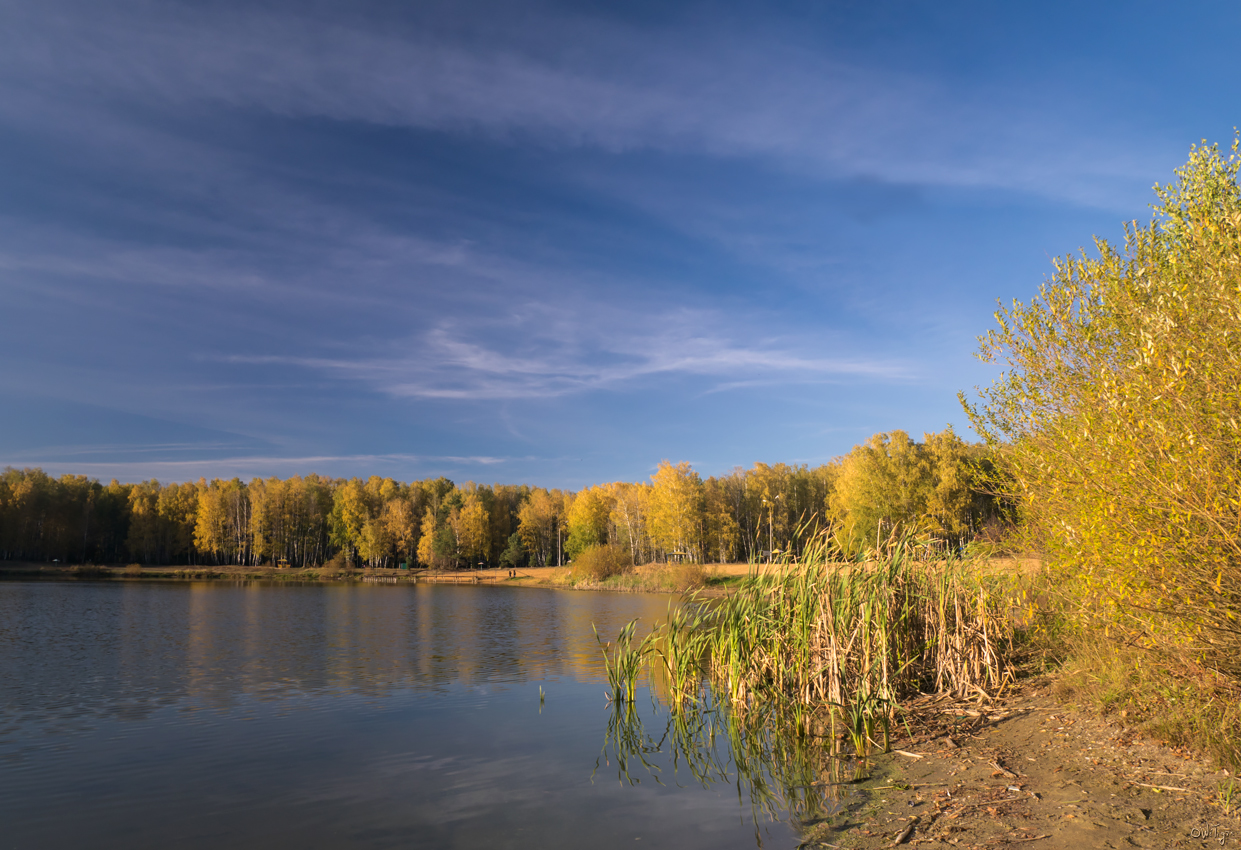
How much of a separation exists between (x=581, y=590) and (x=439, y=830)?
197 ft

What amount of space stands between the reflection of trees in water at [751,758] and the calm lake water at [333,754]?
0.38 feet

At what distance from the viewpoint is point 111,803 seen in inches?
398

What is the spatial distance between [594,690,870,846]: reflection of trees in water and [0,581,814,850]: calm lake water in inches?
4.5

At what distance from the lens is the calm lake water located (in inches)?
352

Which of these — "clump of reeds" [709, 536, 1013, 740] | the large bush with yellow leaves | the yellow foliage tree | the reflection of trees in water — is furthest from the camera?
the yellow foliage tree

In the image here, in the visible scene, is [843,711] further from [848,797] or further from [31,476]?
[31,476]

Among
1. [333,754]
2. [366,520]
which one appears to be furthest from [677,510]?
[333,754]

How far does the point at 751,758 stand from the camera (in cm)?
1132

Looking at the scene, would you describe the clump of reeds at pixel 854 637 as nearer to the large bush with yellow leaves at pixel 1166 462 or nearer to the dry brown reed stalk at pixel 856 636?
the dry brown reed stalk at pixel 856 636

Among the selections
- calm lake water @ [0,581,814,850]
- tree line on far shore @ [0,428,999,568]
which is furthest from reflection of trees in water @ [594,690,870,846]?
tree line on far shore @ [0,428,999,568]

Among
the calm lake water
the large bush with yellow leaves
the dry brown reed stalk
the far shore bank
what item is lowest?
the far shore bank

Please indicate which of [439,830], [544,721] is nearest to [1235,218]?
[439,830]

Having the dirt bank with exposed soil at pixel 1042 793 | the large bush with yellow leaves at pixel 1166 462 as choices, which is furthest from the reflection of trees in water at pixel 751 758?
the large bush with yellow leaves at pixel 1166 462

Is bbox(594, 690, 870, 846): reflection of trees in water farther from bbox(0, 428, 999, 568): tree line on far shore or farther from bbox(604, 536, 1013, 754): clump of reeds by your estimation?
bbox(0, 428, 999, 568): tree line on far shore
